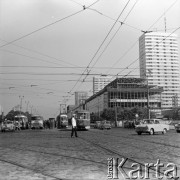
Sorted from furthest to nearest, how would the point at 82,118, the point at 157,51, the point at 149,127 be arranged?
the point at 82,118 < the point at 157,51 < the point at 149,127

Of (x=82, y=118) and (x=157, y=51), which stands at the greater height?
(x=157, y=51)

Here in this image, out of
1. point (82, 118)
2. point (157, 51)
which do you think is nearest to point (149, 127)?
point (157, 51)

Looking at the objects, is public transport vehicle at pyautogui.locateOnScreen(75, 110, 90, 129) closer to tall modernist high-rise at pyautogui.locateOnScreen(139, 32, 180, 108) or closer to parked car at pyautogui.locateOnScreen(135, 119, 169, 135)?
tall modernist high-rise at pyautogui.locateOnScreen(139, 32, 180, 108)

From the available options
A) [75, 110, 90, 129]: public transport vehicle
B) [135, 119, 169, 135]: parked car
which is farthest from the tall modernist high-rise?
[75, 110, 90, 129]: public transport vehicle

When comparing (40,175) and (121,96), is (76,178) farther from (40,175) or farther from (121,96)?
(121,96)

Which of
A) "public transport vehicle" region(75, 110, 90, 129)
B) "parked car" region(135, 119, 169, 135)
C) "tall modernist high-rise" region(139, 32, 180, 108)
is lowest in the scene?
"parked car" region(135, 119, 169, 135)

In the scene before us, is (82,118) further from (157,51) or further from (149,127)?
(149,127)

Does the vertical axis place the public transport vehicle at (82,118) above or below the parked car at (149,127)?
above

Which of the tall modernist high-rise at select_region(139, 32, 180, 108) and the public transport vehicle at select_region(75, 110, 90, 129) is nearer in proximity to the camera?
the tall modernist high-rise at select_region(139, 32, 180, 108)

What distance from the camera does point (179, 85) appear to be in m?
68.0

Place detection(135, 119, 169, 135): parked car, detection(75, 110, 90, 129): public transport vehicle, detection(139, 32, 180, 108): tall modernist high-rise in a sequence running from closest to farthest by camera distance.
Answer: detection(139, 32, 180, 108): tall modernist high-rise < detection(135, 119, 169, 135): parked car < detection(75, 110, 90, 129): public transport vehicle

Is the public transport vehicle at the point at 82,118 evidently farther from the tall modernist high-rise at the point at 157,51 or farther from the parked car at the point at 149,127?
the parked car at the point at 149,127

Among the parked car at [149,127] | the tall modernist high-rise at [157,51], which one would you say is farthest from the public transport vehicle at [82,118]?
the parked car at [149,127]

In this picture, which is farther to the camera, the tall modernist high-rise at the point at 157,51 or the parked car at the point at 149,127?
the parked car at the point at 149,127
